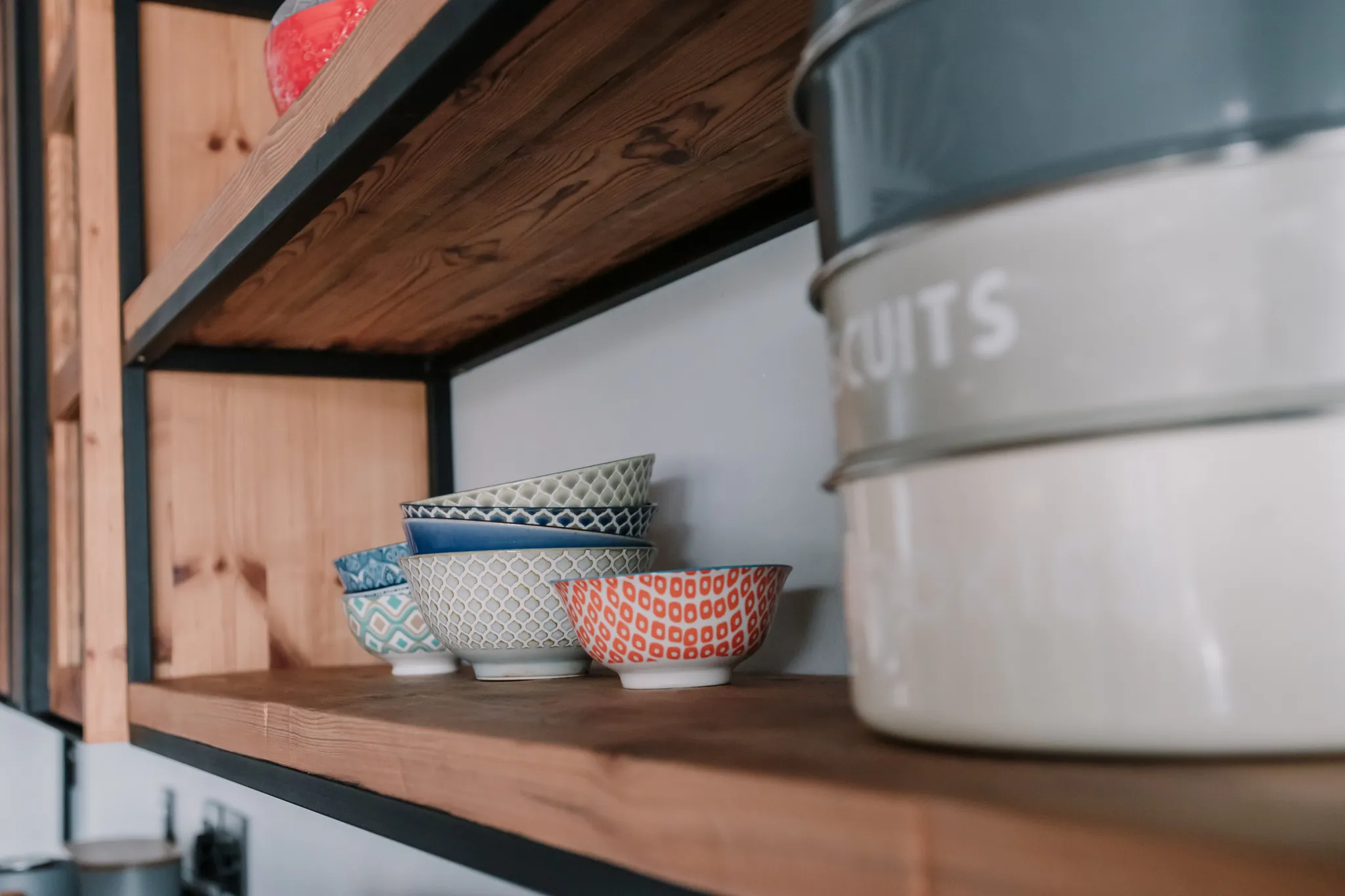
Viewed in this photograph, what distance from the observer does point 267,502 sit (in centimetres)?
129

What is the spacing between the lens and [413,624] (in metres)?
0.98

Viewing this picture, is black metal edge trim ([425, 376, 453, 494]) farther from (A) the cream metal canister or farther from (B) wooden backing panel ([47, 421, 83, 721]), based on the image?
(A) the cream metal canister

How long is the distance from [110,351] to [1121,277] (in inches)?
45.6

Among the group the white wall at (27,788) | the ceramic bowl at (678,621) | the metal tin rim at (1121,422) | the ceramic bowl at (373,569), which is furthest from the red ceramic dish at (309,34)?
the white wall at (27,788)

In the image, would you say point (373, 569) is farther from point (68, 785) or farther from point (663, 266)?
point (68, 785)

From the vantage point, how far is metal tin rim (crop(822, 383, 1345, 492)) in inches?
10.1

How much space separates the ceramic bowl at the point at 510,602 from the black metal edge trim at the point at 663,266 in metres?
0.23

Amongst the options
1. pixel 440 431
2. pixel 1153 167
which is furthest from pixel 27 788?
pixel 1153 167

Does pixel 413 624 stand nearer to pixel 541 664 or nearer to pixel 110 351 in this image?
pixel 541 664

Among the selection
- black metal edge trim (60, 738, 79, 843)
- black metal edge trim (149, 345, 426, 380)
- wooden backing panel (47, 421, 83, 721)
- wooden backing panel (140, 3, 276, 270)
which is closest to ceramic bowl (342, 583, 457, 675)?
black metal edge trim (149, 345, 426, 380)

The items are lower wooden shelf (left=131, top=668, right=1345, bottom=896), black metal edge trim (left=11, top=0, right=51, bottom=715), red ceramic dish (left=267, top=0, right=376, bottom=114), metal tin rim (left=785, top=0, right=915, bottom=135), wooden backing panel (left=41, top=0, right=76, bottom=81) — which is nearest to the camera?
lower wooden shelf (left=131, top=668, right=1345, bottom=896)

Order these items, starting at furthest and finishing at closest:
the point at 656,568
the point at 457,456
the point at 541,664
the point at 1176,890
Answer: the point at 457,456 < the point at 656,568 < the point at 541,664 < the point at 1176,890

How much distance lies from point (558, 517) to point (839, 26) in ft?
1.71

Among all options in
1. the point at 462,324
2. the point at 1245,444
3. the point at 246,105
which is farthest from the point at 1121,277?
the point at 246,105
